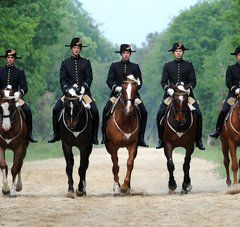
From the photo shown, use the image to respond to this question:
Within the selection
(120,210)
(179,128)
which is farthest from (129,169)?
(120,210)

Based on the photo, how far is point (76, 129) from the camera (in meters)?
19.2

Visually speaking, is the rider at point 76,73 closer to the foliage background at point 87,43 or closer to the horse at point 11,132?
the horse at point 11,132

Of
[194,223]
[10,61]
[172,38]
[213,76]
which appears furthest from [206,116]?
[194,223]

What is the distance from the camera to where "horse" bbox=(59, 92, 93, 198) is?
61.5ft

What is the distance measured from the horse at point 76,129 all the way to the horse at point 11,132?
94 centimetres

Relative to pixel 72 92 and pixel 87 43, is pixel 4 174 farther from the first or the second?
pixel 87 43

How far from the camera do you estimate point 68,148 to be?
19469mm

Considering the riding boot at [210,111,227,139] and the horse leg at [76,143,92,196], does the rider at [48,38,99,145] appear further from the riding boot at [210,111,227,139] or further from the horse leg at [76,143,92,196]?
the riding boot at [210,111,227,139]

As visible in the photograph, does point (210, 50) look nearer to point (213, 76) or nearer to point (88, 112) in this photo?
point (213, 76)

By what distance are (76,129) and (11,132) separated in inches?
58.9

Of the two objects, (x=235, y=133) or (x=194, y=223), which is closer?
(x=194, y=223)

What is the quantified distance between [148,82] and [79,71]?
108m

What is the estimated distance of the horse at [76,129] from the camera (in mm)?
18734

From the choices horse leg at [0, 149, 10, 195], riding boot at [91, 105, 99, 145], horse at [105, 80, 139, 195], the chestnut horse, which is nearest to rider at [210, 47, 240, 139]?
the chestnut horse
